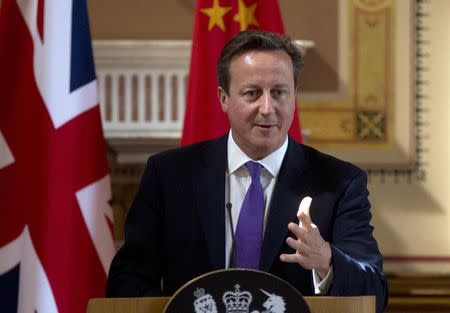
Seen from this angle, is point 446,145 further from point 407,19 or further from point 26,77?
point 26,77

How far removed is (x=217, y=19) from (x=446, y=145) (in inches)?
72.4

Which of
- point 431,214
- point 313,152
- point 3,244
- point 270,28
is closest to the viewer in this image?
point 313,152

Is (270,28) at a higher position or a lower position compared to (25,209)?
higher

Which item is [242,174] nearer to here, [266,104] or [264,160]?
[264,160]

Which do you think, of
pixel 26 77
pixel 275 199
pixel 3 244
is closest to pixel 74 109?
pixel 26 77

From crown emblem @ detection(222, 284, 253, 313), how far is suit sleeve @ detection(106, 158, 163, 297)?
1.34 ft

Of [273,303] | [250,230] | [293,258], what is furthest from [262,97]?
[273,303]

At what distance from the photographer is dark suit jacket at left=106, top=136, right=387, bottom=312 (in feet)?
6.31

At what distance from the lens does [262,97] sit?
192cm

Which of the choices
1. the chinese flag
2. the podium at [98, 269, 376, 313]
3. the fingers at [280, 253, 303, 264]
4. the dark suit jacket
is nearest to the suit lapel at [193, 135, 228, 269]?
the dark suit jacket

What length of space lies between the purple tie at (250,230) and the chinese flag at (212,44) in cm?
89

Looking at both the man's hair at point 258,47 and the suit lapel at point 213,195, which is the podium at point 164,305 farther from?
the man's hair at point 258,47

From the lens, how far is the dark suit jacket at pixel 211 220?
1.92m

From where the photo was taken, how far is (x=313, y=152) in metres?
2.11
